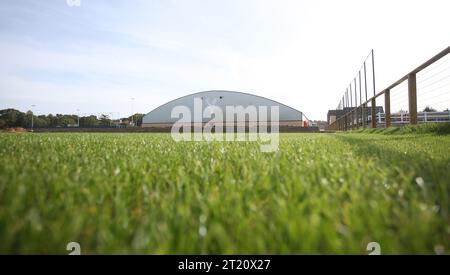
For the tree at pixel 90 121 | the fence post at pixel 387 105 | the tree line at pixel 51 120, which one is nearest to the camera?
the fence post at pixel 387 105

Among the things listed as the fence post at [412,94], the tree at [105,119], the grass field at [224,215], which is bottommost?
the grass field at [224,215]

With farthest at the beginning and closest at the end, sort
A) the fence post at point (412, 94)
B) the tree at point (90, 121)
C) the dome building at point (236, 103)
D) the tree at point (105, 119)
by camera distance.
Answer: the tree at point (90, 121) → the tree at point (105, 119) → the dome building at point (236, 103) → the fence post at point (412, 94)

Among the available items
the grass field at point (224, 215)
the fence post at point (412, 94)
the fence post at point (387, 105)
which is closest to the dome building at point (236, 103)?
the fence post at point (387, 105)

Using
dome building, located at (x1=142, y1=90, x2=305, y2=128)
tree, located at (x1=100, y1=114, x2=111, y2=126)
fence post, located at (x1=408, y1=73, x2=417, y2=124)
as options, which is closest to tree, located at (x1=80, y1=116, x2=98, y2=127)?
tree, located at (x1=100, y1=114, x2=111, y2=126)

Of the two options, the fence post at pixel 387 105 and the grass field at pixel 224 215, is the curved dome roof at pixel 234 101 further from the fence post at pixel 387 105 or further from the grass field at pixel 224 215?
the grass field at pixel 224 215

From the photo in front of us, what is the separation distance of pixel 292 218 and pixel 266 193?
356 mm

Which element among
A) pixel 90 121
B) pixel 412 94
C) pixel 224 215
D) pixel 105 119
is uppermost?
pixel 105 119

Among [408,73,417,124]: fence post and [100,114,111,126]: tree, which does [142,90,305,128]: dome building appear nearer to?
[100,114,111,126]: tree

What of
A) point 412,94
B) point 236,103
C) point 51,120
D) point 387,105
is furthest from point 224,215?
point 51,120

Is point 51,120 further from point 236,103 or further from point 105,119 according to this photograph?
point 236,103

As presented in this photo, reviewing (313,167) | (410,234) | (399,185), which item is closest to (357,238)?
(410,234)

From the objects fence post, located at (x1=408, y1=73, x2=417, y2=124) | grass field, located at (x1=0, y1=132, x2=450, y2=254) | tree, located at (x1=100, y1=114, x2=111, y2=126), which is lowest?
grass field, located at (x1=0, y1=132, x2=450, y2=254)

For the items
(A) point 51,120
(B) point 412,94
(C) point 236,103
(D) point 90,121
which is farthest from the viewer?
(A) point 51,120

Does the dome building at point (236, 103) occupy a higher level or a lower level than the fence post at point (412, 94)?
higher
